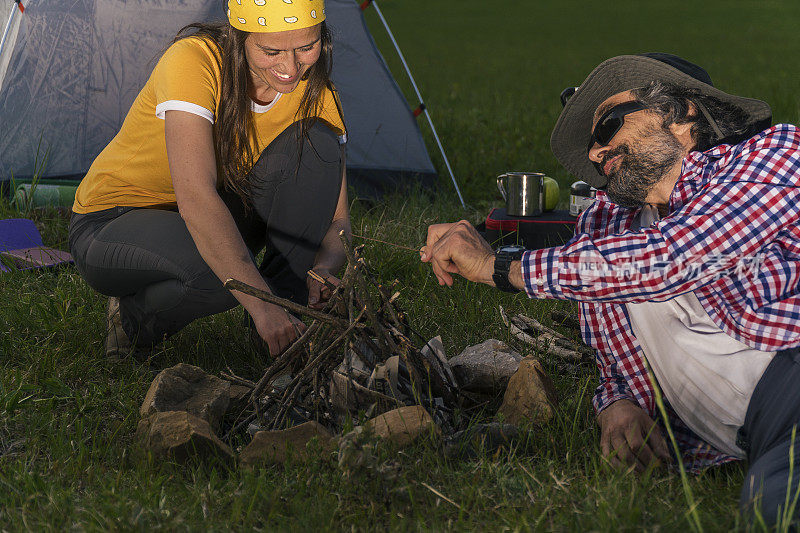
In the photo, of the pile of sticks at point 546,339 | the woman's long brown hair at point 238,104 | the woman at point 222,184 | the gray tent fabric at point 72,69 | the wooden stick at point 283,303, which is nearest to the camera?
the wooden stick at point 283,303

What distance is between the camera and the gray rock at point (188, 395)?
2.28 m

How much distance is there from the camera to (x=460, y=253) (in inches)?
79.2

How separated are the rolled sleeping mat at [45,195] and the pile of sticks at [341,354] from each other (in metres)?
2.95

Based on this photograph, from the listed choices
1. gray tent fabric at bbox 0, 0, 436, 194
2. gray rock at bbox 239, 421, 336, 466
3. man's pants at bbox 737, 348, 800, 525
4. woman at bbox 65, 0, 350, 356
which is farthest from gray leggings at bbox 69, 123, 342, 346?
gray tent fabric at bbox 0, 0, 436, 194

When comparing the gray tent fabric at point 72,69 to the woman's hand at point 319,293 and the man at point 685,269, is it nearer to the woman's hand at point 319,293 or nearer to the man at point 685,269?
the woman's hand at point 319,293

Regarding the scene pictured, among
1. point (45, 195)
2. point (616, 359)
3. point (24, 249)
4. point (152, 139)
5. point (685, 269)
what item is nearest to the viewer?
point (685, 269)

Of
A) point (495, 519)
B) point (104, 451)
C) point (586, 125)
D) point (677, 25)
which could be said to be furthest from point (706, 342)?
point (677, 25)

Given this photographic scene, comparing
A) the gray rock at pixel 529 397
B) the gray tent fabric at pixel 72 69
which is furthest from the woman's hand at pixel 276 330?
the gray tent fabric at pixel 72 69

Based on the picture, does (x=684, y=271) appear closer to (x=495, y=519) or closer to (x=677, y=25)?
(x=495, y=519)

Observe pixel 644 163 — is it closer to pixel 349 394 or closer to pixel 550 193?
pixel 349 394

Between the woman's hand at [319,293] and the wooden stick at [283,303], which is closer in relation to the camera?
the wooden stick at [283,303]

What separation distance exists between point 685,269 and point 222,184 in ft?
5.50

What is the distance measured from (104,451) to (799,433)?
5.50ft

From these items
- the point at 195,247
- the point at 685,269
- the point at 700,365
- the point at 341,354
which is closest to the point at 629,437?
the point at 700,365
